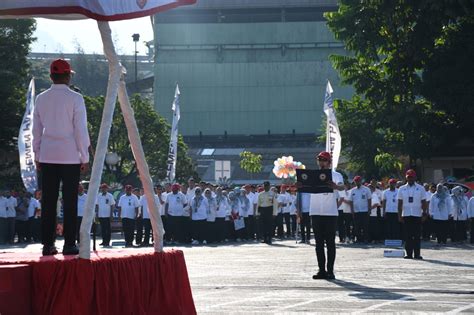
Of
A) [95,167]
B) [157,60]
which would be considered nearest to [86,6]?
[95,167]

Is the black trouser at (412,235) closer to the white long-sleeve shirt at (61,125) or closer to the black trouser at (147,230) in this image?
the black trouser at (147,230)

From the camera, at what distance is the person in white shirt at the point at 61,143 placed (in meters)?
11.6

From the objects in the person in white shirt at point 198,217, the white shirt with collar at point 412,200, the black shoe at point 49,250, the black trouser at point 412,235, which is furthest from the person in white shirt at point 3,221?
the black shoe at point 49,250

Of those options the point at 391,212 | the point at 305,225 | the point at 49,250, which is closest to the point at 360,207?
the point at 391,212

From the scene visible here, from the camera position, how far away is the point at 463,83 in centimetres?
5178

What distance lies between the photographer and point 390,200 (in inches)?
1535

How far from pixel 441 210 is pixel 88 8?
31.0 metres

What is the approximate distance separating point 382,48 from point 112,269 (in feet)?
140

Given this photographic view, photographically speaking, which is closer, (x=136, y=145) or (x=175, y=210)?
(x=136, y=145)

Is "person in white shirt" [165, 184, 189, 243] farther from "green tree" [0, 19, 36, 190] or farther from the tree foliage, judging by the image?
"green tree" [0, 19, 36, 190]

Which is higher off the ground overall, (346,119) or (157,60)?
(157,60)

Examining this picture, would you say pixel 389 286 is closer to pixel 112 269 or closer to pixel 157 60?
pixel 112 269

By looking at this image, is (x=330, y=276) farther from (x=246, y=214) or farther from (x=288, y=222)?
(x=288, y=222)

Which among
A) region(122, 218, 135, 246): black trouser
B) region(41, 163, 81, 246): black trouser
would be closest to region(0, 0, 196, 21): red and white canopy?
region(41, 163, 81, 246): black trouser
